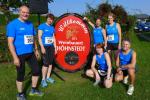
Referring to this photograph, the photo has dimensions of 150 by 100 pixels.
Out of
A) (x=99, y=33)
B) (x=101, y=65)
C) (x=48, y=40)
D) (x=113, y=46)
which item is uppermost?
(x=99, y=33)

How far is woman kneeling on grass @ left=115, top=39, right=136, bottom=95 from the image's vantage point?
30.6 ft

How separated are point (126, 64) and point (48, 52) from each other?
2070 mm

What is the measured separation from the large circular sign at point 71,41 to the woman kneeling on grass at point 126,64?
5.78ft

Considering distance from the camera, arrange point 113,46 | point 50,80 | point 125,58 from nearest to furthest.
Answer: point 125,58 < point 50,80 < point 113,46

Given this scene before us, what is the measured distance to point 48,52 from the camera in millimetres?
10391

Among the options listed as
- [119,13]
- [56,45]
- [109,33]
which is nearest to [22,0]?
[119,13]

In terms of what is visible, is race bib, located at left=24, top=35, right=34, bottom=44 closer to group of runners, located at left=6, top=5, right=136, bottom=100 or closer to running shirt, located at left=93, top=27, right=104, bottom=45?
group of runners, located at left=6, top=5, right=136, bottom=100

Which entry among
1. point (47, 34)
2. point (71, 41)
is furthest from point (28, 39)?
point (71, 41)

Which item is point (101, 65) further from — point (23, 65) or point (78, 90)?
point (23, 65)

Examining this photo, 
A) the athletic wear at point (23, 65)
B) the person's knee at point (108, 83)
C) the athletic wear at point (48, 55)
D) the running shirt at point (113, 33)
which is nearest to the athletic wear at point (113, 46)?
the running shirt at point (113, 33)

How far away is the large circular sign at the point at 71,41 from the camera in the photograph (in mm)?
11648

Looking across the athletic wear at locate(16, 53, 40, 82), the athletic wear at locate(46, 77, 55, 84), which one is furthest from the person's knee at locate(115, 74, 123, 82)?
the athletic wear at locate(16, 53, 40, 82)

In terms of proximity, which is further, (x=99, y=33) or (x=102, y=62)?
(x=99, y=33)

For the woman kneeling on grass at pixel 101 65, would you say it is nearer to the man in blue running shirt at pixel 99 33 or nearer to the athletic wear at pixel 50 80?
the man in blue running shirt at pixel 99 33
